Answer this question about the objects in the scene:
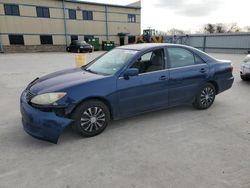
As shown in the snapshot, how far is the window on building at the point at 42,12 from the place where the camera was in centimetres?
Result: 2709

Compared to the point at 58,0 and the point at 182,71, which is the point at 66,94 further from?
the point at 58,0

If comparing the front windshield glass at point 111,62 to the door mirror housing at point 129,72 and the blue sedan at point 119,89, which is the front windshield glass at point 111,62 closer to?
the blue sedan at point 119,89

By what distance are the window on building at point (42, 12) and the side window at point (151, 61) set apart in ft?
91.4

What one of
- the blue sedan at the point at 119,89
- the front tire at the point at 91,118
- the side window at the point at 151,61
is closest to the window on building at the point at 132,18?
the blue sedan at the point at 119,89

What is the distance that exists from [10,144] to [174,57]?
336 centimetres

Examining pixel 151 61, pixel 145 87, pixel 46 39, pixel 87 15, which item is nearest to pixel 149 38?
pixel 87 15

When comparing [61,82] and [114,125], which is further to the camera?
[114,125]

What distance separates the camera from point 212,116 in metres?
4.32

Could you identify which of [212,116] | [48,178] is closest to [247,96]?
[212,116]

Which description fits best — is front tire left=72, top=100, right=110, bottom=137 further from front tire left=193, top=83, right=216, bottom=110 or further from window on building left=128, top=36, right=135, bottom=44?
window on building left=128, top=36, right=135, bottom=44

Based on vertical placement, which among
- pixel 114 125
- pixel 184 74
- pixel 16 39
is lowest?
pixel 114 125

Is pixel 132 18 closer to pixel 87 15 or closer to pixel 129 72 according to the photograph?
pixel 87 15

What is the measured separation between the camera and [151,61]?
13.5ft

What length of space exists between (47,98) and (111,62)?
149 cm
